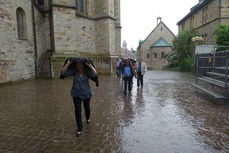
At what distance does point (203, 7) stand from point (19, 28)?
1021 inches

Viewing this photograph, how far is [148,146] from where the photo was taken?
301cm

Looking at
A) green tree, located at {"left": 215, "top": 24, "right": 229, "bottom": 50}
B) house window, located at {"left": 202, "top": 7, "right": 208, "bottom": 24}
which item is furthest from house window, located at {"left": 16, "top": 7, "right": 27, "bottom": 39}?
house window, located at {"left": 202, "top": 7, "right": 208, "bottom": 24}

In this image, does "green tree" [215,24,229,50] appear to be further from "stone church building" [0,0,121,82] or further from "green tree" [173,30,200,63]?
"stone church building" [0,0,121,82]

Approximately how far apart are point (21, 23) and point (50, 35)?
7.30 feet

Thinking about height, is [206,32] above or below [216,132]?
above

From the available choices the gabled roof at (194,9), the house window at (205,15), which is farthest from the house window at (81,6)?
the house window at (205,15)

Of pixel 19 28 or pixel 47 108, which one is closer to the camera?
pixel 47 108

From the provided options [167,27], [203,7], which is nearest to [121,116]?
[203,7]

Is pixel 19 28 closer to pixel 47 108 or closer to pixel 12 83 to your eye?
pixel 12 83

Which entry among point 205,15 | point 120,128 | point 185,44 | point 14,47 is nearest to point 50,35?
point 14,47

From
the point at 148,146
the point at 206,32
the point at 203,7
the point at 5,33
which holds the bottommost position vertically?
the point at 148,146

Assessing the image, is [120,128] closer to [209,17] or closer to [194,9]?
[209,17]

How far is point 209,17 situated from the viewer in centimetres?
2403

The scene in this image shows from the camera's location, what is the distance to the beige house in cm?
2127
